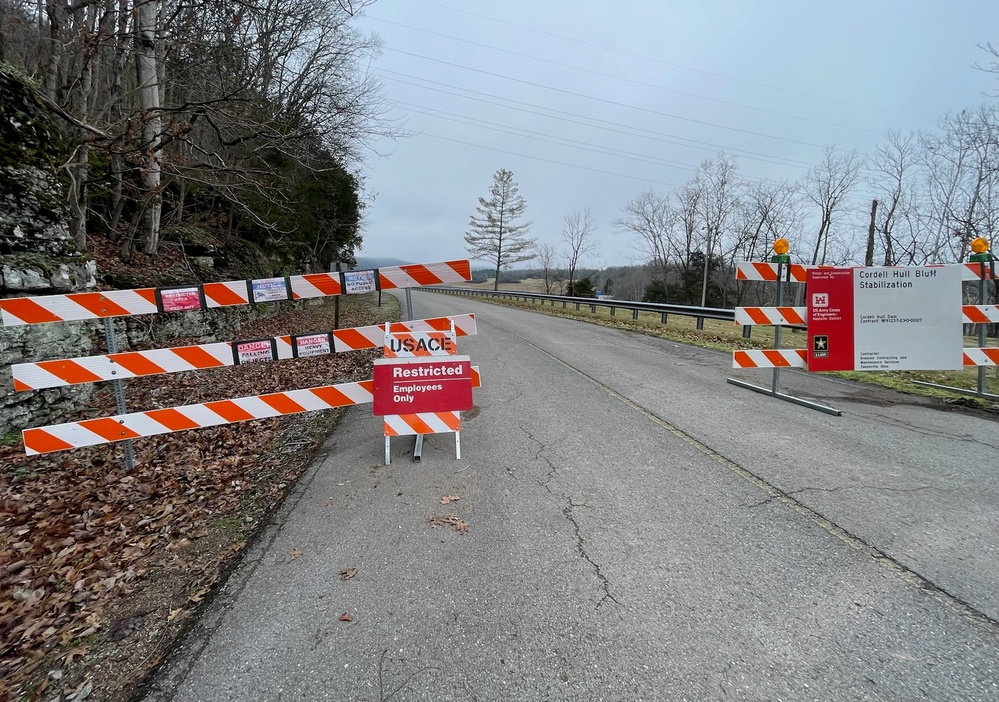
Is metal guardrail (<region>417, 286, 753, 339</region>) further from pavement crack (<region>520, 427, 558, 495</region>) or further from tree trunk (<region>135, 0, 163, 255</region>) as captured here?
tree trunk (<region>135, 0, 163, 255</region>)

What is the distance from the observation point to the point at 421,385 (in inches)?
173

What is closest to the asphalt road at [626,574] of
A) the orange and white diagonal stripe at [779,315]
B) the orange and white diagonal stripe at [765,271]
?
the orange and white diagonal stripe at [779,315]

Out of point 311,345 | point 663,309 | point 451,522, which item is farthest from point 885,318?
point 663,309

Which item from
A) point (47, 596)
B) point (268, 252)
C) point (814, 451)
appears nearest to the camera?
point (47, 596)

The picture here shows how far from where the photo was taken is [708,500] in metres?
3.49

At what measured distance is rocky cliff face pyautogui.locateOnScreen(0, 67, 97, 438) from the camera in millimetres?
5211

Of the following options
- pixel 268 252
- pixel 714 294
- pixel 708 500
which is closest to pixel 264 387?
pixel 708 500

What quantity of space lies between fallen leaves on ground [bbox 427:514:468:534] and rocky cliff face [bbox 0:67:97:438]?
17.2 ft

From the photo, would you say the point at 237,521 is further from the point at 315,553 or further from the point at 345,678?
the point at 345,678

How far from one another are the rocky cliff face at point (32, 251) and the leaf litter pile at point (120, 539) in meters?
0.46

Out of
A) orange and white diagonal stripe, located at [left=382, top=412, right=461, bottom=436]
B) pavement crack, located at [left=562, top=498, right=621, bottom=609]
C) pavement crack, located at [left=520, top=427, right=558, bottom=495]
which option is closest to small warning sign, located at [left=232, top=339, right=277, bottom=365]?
orange and white diagonal stripe, located at [left=382, top=412, right=461, bottom=436]

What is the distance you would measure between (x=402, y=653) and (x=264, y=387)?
597cm

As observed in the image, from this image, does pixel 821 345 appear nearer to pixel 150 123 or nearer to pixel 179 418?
pixel 179 418

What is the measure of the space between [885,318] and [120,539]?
849cm
